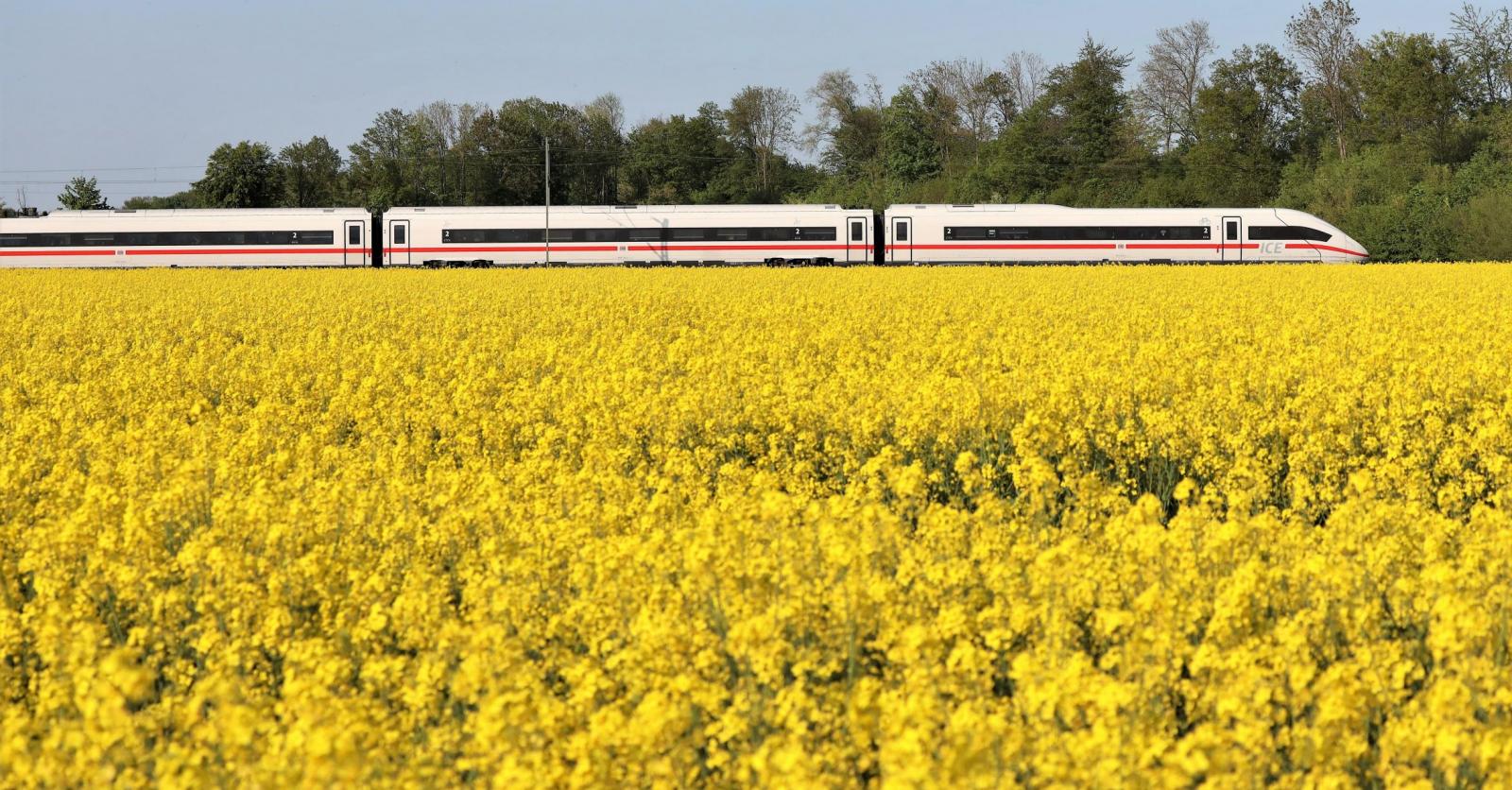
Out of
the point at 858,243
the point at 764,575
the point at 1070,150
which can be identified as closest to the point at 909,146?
the point at 1070,150

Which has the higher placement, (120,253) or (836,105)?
(836,105)

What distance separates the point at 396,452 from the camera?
861cm

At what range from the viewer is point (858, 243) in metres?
48.5

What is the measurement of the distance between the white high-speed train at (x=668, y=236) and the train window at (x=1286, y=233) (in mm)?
44

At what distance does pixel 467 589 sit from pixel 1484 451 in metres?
6.36

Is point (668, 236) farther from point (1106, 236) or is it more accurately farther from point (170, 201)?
point (170, 201)

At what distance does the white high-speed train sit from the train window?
4 centimetres

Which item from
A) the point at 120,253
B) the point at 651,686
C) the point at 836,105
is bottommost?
the point at 651,686

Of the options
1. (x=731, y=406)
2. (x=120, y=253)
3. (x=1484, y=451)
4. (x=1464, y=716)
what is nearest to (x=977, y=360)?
(x=731, y=406)

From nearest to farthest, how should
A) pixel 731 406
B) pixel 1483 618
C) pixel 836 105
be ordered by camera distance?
pixel 1483 618, pixel 731 406, pixel 836 105

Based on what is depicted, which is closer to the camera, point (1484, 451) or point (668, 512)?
point (668, 512)

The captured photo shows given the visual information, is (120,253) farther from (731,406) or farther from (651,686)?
(651,686)

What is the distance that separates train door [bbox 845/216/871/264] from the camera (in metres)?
48.4

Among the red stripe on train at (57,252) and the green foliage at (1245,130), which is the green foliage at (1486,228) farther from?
the red stripe on train at (57,252)
